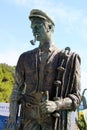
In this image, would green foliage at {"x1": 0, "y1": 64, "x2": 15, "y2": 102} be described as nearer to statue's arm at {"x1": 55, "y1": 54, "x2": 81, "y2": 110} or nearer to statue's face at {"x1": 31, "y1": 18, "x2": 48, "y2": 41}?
statue's face at {"x1": 31, "y1": 18, "x2": 48, "y2": 41}

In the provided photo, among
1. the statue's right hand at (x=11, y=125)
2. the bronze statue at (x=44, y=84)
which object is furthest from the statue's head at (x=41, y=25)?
the statue's right hand at (x=11, y=125)

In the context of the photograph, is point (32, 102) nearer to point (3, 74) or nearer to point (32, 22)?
point (32, 22)

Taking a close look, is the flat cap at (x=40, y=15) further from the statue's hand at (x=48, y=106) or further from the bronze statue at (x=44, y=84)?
the statue's hand at (x=48, y=106)

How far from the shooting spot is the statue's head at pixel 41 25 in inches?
282

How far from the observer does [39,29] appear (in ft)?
23.5

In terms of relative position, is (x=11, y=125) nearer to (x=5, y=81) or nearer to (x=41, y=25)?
(x=41, y=25)

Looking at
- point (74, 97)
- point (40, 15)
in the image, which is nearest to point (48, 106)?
point (74, 97)

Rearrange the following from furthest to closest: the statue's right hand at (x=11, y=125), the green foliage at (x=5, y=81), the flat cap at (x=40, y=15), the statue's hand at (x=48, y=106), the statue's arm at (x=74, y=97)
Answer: the green foliage at (x=5, y=81), the flat cap at (x=40, y=15), the statue's right hand at (x=11, y=125), the statue's arm at (x=74, y=97), the statue's hand at (x=48, y=106)

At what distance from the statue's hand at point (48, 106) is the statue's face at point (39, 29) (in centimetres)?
89

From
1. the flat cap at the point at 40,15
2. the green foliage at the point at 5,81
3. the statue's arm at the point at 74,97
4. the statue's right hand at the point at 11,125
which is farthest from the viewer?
the green foliage at the point at 5,81

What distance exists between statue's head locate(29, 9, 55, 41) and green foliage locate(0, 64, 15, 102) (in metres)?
33.2

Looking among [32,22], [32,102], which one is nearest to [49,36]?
[32,22]

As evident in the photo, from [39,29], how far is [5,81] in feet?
116

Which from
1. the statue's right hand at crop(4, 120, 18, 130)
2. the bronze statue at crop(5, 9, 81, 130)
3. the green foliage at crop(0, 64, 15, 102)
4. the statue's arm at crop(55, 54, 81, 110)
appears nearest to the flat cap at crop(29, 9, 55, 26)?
the bronze statue at crop(5, 9, 81, 130)
